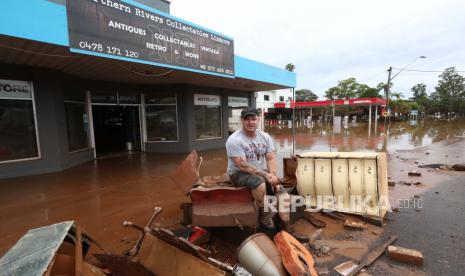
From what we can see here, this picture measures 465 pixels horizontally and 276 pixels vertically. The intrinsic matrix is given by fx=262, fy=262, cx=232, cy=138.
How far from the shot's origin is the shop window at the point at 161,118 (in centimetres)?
1184

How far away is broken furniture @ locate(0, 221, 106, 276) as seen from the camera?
1900mm

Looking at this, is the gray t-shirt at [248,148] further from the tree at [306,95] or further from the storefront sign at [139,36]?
the tree at [306,95]

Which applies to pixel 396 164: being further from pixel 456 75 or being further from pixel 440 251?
pixel 456 75

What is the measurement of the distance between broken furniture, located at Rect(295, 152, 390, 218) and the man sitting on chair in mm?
1040

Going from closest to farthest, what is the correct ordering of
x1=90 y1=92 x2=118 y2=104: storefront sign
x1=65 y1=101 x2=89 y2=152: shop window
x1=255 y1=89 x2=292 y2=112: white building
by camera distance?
x1=65 y1=101 x2=89 y2=152: shop window → x1=90 y1=92 x2=118 y2=104: storefront sign → x1=255 y1=89 x2=292 y2=112: white building

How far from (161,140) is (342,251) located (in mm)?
9999

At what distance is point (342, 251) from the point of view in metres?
3.34

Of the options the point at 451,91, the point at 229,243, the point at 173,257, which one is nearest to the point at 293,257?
the point at 173,257

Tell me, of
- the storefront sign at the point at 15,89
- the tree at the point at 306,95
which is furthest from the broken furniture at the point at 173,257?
the tree at the point at 306,95

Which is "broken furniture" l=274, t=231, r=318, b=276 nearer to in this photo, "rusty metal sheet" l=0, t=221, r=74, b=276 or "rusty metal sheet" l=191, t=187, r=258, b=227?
"rusty metal sheet" l=191, t=187, r=258, b=227

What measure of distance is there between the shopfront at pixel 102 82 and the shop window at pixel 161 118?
0.05 m

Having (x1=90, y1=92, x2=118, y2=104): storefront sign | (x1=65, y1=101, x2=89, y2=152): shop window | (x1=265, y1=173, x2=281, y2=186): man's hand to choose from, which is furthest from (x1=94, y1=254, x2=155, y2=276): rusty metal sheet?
(x1=90, y1=92, x2=118, y2=104): storefront sign

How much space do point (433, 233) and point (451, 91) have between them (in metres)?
102

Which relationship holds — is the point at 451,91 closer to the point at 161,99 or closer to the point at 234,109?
the point at 234,109
